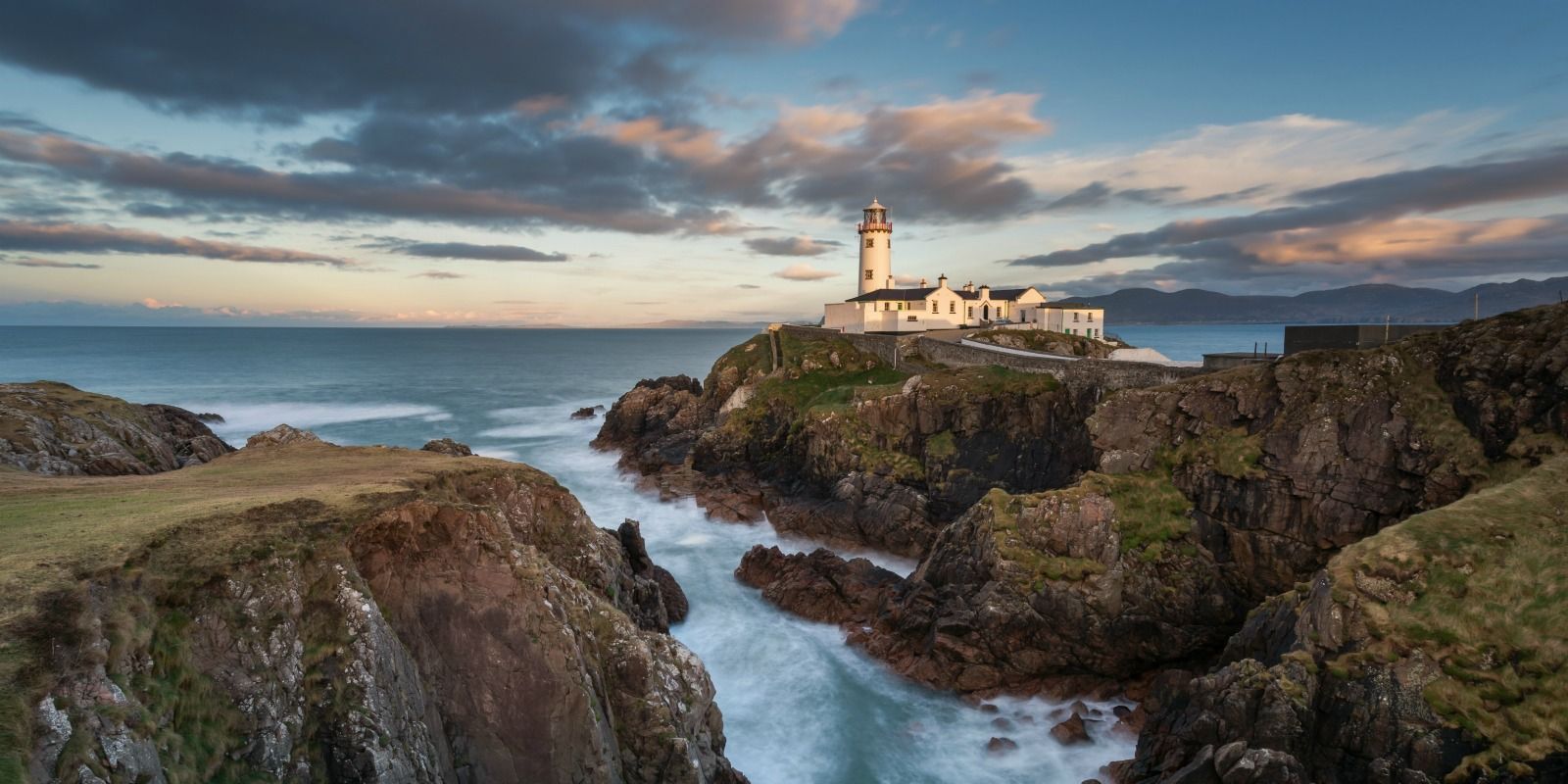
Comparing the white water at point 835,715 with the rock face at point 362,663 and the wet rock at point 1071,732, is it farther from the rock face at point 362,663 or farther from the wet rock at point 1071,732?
the rock face at point 362,663

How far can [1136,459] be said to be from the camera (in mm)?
31031

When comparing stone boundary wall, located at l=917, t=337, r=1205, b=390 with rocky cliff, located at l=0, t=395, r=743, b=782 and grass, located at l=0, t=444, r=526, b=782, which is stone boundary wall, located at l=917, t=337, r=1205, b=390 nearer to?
rocky cliff, located at l=0, t=395, r=743, b=782

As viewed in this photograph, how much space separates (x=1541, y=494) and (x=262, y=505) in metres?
33.7

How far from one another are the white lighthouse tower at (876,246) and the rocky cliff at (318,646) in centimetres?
6591

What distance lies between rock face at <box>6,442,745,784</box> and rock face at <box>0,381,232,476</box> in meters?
16.2

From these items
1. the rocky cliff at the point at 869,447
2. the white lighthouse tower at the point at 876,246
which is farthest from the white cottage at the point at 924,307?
the rocky cliff at the point at 869,447

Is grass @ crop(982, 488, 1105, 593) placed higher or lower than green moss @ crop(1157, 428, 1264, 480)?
lower

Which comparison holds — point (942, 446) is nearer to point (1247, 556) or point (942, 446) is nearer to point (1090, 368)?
point (1090, 368)

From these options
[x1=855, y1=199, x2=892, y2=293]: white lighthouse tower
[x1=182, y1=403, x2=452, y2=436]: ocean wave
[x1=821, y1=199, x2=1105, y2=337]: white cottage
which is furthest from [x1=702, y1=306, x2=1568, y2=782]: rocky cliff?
[x1=182, y1=403, x2=452, y2=436]: ocean wave

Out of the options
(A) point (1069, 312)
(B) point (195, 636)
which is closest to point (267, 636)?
(B) point (195, 636)

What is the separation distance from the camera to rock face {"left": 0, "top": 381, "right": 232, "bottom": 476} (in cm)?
2375

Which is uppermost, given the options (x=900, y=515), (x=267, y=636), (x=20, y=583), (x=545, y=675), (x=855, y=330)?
(x=855, y=330)

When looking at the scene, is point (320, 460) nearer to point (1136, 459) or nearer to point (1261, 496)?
point (1136, 459)

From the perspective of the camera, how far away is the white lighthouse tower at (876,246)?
80812 mm
